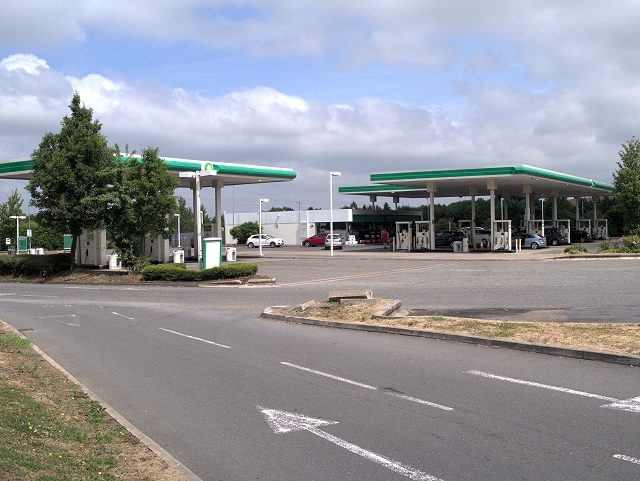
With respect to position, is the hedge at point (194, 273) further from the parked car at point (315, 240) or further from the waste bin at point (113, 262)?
the parked car at point (315, 240)

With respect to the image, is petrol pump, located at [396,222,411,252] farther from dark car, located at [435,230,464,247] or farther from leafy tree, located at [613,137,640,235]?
leafy tree, located at [613,137,640,235]

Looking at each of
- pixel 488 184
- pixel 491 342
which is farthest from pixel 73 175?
pixel 488 184

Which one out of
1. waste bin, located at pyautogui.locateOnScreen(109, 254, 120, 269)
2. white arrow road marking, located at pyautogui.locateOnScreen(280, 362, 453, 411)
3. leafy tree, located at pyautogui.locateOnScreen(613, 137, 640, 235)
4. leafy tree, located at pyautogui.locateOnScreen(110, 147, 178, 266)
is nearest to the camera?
white arrow road marking, located at pyautogui.locateOnScreen(280, 362, 453, 411)

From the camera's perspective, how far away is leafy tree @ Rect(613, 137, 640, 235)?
144 ft

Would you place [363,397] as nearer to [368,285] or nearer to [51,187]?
[368,285]

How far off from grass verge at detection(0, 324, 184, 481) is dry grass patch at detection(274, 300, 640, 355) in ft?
22.8

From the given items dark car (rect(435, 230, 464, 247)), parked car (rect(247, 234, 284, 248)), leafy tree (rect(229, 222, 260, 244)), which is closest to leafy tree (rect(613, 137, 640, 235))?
dark car (rect(435, 230, 464, 247))

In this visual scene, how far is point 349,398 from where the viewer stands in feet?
25.3

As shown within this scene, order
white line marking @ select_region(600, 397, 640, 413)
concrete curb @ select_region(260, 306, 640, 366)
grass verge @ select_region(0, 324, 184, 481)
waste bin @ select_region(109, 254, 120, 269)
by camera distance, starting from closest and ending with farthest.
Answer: grass verge @ select_region(0, 324, 184, 481)
white line marking @ select_region(600, 397, 640, 413)
concrete curb @ select_region(260, 306, 640, 366)
waste bin @ select_region(109, 254, 120, 269)

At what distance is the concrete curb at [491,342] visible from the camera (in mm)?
9141

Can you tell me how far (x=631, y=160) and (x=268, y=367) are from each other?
147 feet

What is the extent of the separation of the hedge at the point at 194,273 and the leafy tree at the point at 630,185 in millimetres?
28350

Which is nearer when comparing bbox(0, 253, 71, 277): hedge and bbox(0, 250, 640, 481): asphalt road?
bbox(0, 250, 640, 481): asphalt road

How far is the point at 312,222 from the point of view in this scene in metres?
77.6
